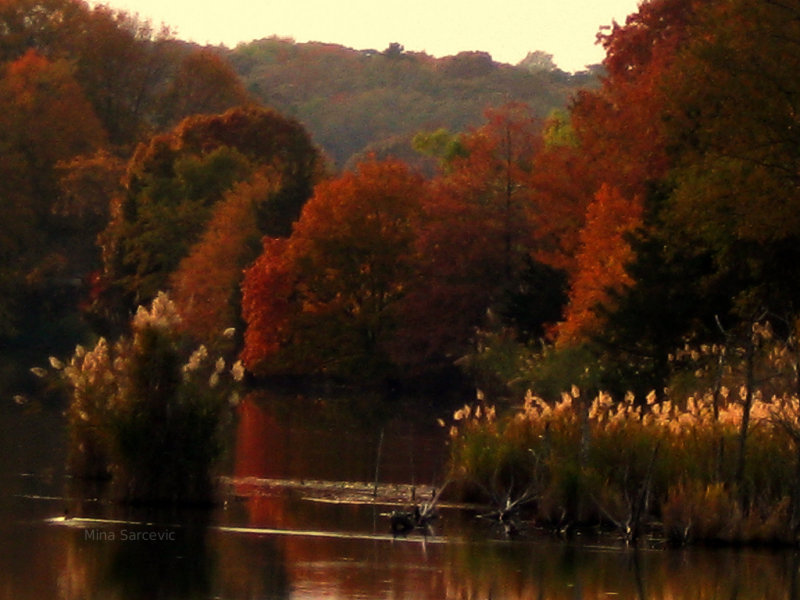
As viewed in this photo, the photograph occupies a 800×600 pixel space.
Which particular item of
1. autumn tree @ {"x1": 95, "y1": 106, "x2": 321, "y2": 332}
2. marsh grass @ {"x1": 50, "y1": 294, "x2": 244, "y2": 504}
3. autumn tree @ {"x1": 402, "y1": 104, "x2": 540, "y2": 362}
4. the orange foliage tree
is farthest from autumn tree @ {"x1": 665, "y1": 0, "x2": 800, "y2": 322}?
autumn tree @ {"x1": 95, "y1": 106, "x2": 321, "y2": 332}

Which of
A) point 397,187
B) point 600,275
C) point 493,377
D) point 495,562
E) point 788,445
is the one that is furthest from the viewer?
point 397,187

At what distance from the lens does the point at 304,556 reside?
16703 mm

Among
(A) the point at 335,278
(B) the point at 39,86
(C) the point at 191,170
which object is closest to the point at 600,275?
(A) the point at 335,278

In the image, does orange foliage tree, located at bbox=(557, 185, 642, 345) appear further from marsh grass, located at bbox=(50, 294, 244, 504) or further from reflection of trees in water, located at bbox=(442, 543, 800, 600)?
reflection of trees in water, located at bbox=(442, 543, 800, 600)

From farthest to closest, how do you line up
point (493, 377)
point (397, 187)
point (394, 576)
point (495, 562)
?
1. point (397, 187)
2. point (493, 377)
3. point (495, 562)
4. point (394, 576)

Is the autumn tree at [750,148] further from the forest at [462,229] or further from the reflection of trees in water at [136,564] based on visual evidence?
the reflection of trees in water at [136,564]

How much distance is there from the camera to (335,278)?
185 feet

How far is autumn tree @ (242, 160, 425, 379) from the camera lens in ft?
182

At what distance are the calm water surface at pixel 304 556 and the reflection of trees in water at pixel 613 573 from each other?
0.02 m

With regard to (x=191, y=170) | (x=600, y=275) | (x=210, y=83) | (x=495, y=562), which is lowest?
(x=495, y=562)

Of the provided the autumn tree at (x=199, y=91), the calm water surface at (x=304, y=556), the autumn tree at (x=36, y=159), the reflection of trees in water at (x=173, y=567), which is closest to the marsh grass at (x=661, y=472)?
the calm water surface at (x=304, y=556)

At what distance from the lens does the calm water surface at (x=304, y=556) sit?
580 inches

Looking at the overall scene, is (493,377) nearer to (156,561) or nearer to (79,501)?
(79,501)

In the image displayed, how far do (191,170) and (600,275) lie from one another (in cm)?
3075
